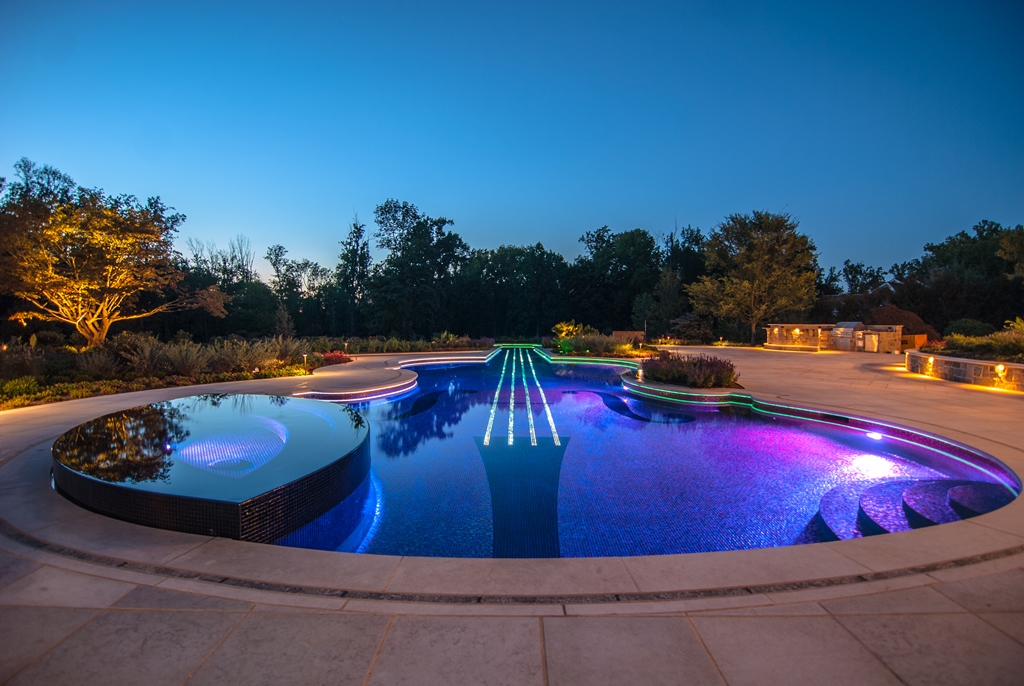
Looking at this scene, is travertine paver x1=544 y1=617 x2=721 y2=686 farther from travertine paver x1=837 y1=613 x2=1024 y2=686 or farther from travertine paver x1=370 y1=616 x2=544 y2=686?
travertine paver x1=837 y1=613 x2=1024 y2=686

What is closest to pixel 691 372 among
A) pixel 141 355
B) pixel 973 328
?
pixel 141 355

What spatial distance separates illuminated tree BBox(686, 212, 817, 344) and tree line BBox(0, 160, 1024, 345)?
0.09 m

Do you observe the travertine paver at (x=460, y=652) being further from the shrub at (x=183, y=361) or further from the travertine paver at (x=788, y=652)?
the shrub at (x=183, y=361)

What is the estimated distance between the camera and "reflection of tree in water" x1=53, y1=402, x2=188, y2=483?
418cm

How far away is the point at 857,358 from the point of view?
61.9 ft

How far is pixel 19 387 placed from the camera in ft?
29.0

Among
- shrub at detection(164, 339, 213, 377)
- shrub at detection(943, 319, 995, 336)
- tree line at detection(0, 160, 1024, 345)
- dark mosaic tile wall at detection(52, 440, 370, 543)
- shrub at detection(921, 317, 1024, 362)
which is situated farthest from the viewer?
shrub at detection(943, 319, 995, 336)

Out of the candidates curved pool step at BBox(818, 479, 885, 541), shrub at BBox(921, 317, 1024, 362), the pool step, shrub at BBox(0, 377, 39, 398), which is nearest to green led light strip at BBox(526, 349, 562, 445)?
curved pool step at BBox(818, 479, 885, 541)

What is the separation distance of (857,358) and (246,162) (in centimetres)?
3538

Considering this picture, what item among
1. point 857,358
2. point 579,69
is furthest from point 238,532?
point 579,69

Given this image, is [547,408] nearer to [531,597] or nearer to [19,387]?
[531,597]

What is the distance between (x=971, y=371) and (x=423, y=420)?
13.4 meters

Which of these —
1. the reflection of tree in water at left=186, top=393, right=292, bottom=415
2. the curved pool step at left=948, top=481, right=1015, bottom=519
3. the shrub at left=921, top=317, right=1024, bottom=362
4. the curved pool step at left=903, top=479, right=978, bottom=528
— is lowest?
the curved pool step at left=903, top=479, right=978, bottom=528

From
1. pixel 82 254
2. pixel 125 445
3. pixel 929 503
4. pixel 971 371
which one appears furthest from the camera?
pixel 82 254
